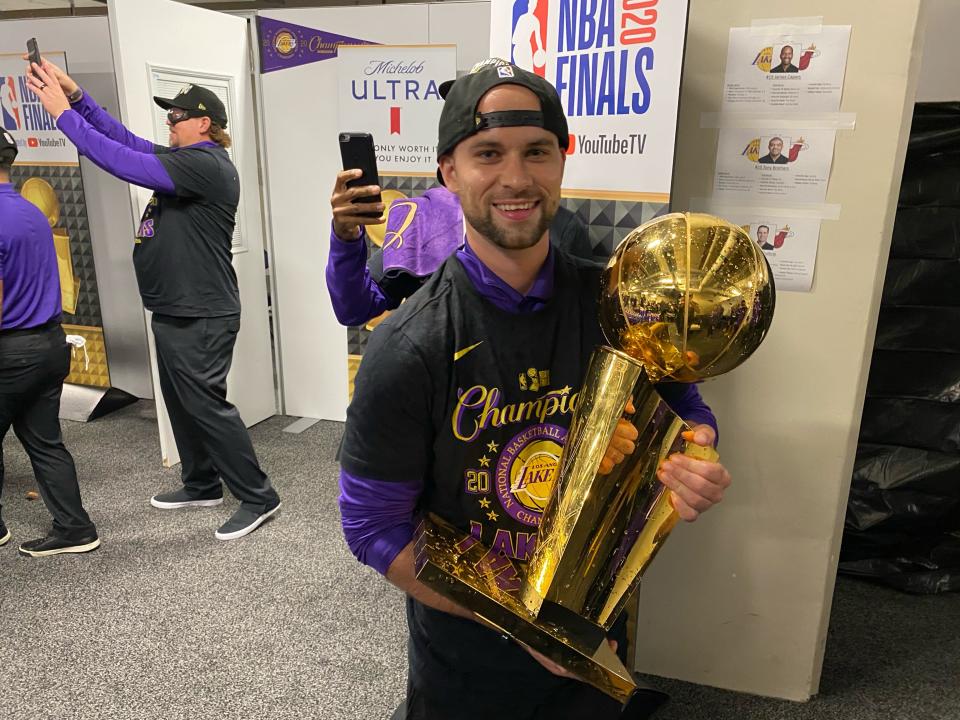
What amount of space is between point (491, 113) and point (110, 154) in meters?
2.10

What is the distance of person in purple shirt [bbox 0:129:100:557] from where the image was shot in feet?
7.76

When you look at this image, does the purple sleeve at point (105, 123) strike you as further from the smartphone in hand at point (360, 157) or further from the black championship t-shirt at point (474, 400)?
the black championship t-shirt at point (474, 400)

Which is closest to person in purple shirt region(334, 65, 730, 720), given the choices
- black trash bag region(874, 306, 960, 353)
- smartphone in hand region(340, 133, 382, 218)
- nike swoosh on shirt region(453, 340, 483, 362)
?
nike swoosh on shirt region(453, 340, 483, 362)

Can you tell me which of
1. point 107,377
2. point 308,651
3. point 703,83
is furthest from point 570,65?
point 107,377

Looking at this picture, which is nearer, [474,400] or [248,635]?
[474,400]

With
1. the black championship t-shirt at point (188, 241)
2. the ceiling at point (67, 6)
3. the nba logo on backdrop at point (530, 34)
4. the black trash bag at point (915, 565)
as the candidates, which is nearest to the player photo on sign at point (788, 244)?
the nba logo on backdrop at point (530, 34)

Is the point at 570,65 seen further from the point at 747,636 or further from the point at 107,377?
the point at 107,377

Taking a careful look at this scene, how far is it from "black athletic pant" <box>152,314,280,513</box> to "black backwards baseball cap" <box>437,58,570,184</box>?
6.95 feet

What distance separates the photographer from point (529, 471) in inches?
40.0

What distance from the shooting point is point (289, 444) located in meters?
3.71

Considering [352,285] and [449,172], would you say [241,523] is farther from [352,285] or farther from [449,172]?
[449,172]

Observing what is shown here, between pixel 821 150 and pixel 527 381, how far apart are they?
1032mm

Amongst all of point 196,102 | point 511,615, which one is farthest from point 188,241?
point 511,615

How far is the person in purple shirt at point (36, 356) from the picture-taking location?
7.76ft
